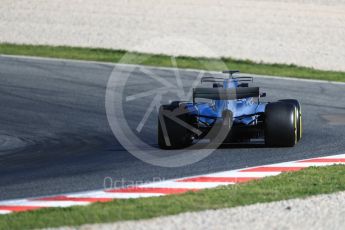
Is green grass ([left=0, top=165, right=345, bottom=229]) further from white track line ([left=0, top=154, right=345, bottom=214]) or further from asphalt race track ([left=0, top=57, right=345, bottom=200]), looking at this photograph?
asphalt race track ([left=0, top=57, right=345, bottom=200])

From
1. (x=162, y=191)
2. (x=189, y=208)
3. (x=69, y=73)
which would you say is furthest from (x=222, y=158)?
(x=69, y=73)

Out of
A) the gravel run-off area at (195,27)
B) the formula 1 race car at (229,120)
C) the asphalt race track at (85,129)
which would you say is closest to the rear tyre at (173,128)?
the formula 1 race car at (229,120)

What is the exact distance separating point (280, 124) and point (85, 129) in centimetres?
381

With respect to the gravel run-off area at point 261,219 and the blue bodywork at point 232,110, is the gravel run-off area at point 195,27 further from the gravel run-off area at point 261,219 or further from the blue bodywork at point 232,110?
the gravel run-off area at point 261,219

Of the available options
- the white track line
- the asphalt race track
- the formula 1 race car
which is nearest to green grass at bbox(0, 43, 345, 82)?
the asphalt race track

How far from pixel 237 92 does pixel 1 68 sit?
35.9 ft

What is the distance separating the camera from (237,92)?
42.0 ft

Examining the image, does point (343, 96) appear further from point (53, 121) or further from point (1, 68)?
point (1, 68)

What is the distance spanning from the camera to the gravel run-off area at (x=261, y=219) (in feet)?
26.7

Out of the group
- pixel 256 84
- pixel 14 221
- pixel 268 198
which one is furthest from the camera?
pixel 256 84

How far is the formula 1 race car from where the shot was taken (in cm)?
1245

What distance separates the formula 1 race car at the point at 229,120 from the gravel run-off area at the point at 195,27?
11612 millimetres

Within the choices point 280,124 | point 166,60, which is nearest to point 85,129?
point 280,124

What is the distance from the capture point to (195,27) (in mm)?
29406
